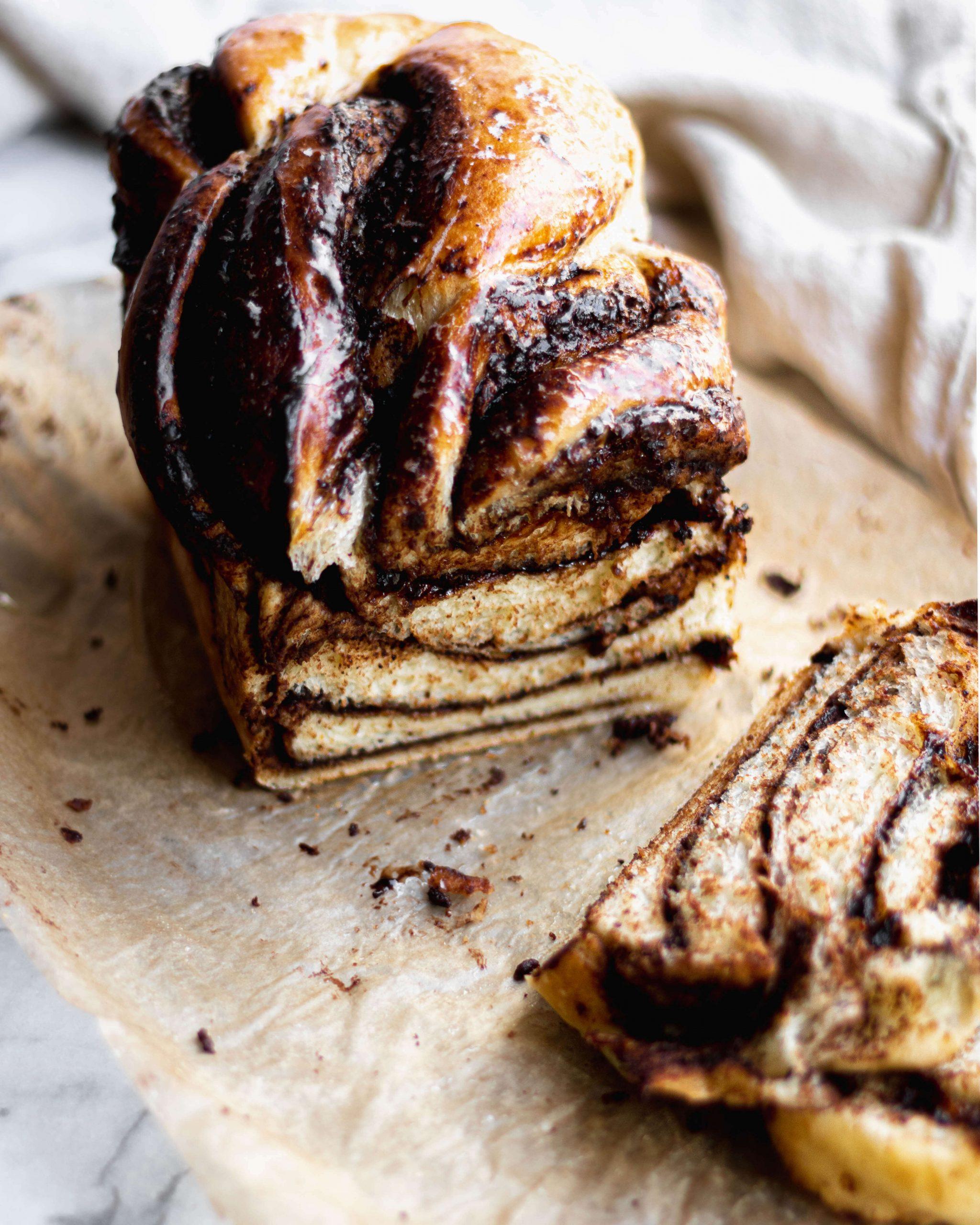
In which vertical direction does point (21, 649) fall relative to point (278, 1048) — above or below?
above

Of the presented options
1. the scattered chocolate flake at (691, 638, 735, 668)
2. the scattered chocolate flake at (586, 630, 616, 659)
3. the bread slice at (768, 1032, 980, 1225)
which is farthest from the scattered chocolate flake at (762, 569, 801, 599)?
the bread slice at (768, 1032, 980, 1225)

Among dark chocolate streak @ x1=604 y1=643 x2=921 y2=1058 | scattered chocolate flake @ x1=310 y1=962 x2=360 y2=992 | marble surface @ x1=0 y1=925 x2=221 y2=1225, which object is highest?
marble surface @ x1=0 y1=925 x2=221 y2=1225

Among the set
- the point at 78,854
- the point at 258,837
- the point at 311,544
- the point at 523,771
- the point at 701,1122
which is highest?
the point at 311,544

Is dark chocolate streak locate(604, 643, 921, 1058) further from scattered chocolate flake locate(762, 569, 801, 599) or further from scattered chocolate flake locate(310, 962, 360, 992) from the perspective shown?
scattered chocolate flake locate(762, 569, 801, 599)

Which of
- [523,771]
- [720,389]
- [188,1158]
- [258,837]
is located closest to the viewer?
[188,1158]

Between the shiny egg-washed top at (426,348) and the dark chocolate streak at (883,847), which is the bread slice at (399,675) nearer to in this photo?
the shiny egg-washed top at (426,348)

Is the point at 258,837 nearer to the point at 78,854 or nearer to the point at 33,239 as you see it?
the point at 78,854

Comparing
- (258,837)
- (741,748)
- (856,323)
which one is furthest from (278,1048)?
(856,323)
